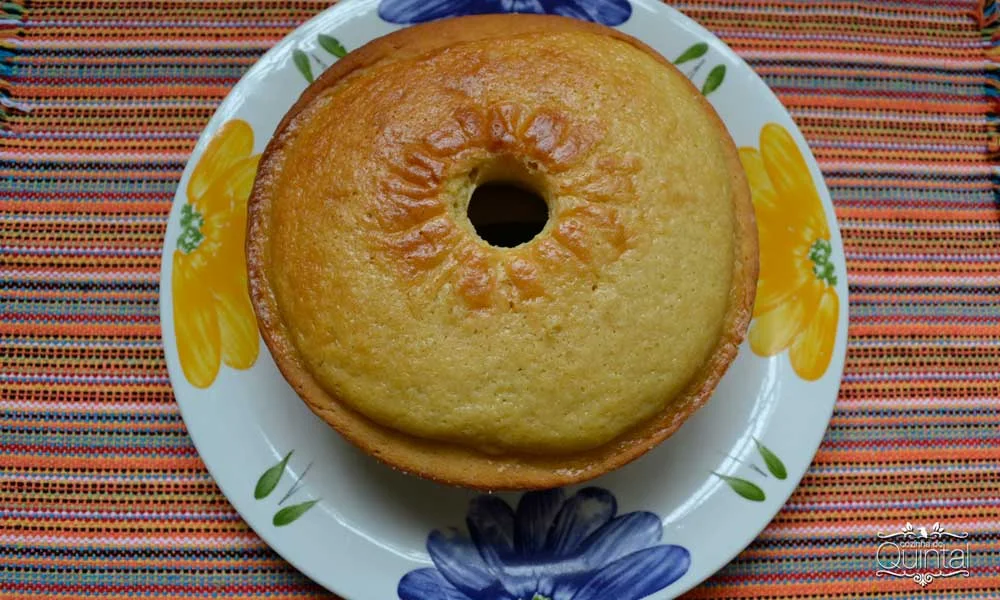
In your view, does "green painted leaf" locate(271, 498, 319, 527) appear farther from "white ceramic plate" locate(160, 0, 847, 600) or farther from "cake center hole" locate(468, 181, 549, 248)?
"cake center hole" locate(468, 181, 549, 248)

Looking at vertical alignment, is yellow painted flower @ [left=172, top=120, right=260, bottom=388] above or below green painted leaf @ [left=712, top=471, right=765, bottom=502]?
above

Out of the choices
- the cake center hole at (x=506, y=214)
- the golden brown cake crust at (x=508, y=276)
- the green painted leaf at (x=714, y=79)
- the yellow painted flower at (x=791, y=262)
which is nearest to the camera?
the golden brown cake crust at (x=508, y=276)

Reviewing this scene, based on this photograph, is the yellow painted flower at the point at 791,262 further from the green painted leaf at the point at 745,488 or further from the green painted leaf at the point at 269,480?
the green painted leaf at the point at 269,480

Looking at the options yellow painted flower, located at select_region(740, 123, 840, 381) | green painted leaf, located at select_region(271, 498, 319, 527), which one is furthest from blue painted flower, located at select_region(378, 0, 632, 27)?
green painted leaf, located at select_region(271, 498, 319, 527)

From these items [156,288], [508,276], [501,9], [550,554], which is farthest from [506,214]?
[156,288]

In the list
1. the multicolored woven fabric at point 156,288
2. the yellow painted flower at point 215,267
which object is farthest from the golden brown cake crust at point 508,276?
the multicolored woven fabric at point 156,288

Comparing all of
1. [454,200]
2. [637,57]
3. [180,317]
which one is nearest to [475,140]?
[454,200]
